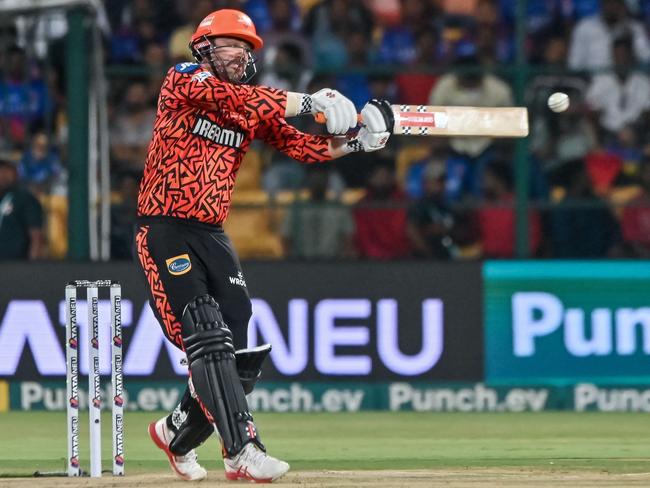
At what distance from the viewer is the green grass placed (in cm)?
765

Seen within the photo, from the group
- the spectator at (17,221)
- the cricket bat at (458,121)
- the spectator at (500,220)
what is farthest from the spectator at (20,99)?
the cricket bat at (458,121)

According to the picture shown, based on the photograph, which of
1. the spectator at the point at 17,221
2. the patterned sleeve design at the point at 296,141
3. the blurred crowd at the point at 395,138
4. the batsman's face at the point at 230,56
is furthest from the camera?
the blurred crowd at the point at 395,138

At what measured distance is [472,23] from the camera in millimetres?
12586

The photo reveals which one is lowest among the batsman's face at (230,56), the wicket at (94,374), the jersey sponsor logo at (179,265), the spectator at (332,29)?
the wicket at (94,374)

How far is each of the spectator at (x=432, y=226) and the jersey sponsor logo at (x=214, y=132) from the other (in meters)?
4.60

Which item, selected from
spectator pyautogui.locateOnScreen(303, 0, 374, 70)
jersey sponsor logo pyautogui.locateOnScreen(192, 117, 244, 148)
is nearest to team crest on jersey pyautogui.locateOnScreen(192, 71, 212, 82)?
jersey sponsor logo pyautogui.locateOnScreen(192, 117, 244, 148)

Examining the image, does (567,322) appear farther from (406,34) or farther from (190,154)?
(190,154)

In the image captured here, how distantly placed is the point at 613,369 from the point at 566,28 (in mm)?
3564

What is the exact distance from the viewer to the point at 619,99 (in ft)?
39.3

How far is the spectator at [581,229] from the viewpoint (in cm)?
1106

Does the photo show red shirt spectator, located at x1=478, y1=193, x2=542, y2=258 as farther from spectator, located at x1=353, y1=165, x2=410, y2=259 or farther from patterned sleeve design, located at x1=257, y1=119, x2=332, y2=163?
patterned sleeve design, located at x1=257, y1=119, x2=332, y2=163

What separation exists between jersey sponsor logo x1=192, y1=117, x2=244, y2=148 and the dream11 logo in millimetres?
4179

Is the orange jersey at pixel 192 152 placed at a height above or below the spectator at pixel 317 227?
above

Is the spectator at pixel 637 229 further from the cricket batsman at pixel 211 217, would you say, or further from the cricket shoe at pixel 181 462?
the cricket shoe at pixel 181 462
